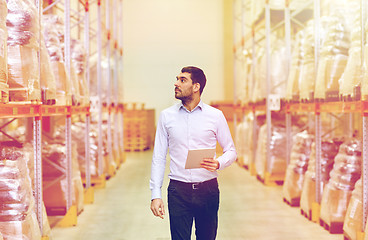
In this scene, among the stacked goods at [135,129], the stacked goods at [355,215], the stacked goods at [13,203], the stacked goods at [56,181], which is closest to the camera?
the stacked goods at [13,203]

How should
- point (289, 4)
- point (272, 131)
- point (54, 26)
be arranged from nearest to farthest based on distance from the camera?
point (54, 26), point (289, 4), point (272, 131)

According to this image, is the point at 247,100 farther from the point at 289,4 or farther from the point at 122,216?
the point at 122,216

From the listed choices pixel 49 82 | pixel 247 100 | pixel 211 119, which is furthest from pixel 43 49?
pixel 247 100

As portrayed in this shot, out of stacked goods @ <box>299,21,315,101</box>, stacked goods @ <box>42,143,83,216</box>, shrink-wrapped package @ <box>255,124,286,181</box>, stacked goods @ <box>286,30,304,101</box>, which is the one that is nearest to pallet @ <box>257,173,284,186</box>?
shrink-wrapped package @ <box>255,124,286,181</box>

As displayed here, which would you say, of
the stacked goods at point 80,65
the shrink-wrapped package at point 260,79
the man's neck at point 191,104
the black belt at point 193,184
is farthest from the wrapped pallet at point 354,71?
the shrink-wrapped package at point 260,79

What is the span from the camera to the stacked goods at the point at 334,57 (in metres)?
5.89

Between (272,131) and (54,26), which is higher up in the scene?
(54,26)

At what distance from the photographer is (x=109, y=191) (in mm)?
8930

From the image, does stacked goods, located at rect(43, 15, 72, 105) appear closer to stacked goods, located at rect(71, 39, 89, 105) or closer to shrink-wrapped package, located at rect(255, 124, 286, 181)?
stacked goods, located at rect(71, 39, 89, 105)

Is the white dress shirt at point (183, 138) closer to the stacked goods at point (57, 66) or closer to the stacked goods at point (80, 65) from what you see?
the stacked goods at point (57, 66)

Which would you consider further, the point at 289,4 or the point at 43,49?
the point at 289,4

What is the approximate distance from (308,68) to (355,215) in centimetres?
261

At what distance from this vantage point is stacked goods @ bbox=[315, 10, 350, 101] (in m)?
5.89

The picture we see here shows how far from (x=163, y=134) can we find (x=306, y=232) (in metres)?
3.23
